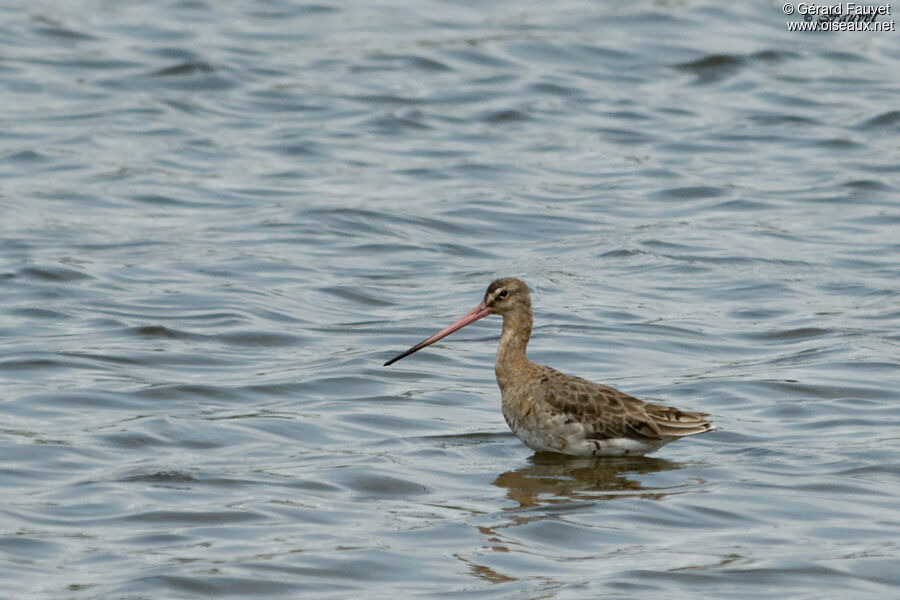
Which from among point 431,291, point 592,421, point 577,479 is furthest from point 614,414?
point 431,291

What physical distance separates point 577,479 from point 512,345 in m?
1.29

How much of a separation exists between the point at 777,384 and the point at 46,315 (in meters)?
5.60

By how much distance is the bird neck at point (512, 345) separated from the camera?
1027cm

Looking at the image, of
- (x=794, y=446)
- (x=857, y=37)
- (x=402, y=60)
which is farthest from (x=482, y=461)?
(x=857, y=37)

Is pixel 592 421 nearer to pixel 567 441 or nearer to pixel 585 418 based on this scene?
pixel 585 418

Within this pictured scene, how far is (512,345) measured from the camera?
411 inches

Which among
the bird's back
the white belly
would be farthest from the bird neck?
the white belly

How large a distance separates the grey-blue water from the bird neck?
16.0 inches

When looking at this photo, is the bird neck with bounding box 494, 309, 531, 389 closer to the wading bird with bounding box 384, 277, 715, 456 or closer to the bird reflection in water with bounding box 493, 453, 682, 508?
the wading bird with bounding box 384, 277, 715, 456

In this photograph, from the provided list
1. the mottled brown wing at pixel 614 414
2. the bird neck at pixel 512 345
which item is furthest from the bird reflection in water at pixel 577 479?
the bird neck at pixel 512 345

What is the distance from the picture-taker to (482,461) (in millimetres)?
9664

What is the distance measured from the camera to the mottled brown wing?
9.42m

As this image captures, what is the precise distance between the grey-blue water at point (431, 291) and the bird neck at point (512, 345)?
407 millimetres

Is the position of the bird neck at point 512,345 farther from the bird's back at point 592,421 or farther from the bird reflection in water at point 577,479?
the bird reflection in water at point 577,479
